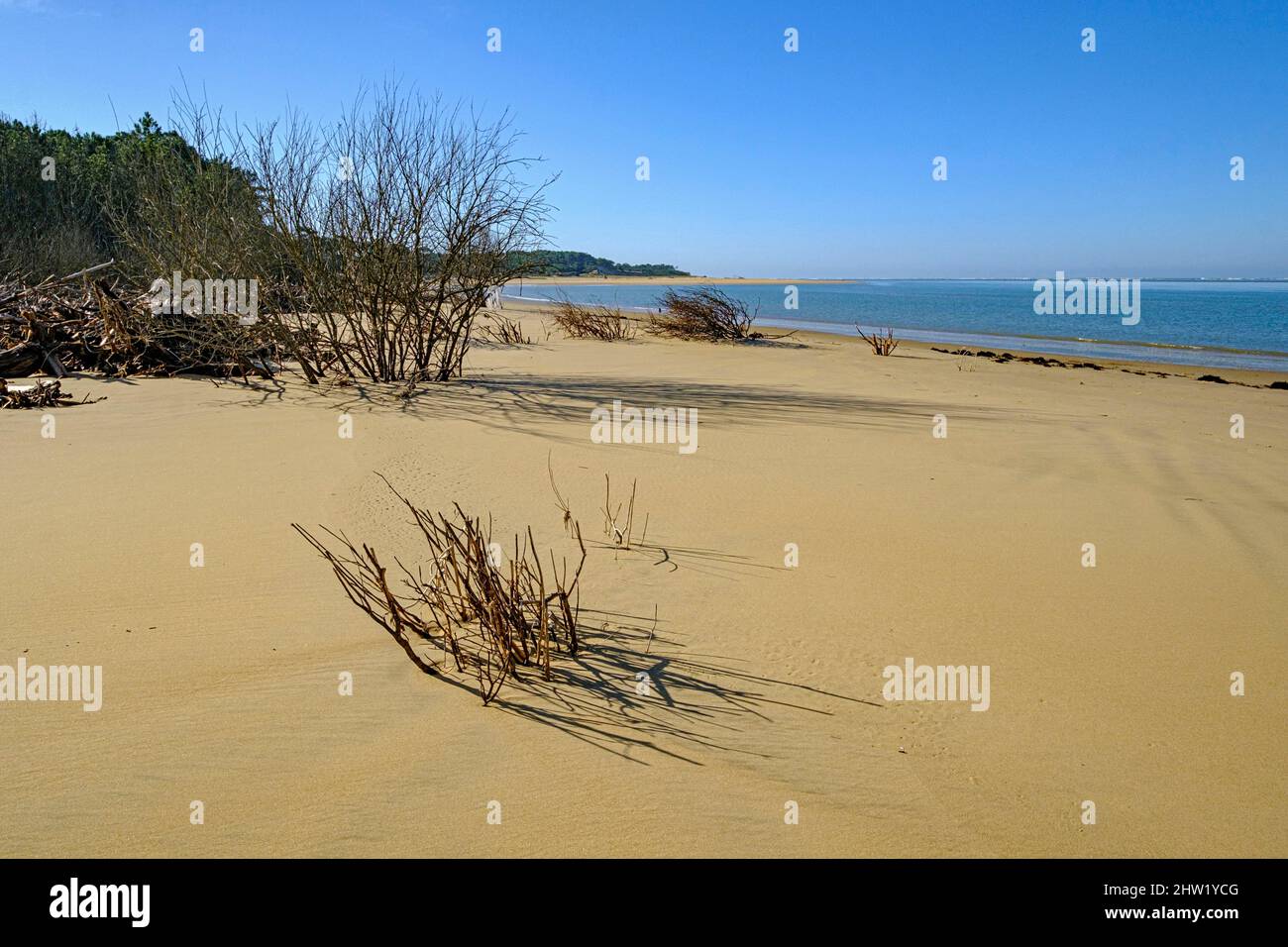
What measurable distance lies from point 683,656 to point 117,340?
10.3m

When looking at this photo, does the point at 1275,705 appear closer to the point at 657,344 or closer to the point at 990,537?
the point at 990,537

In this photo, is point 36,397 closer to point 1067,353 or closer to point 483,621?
point 483,621

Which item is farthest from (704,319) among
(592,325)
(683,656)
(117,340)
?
(683,656)

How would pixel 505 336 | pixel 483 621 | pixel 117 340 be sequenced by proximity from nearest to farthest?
pixel 483 621, pixel 117 340, pixel 505 336

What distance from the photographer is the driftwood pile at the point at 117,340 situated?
34.6 ft

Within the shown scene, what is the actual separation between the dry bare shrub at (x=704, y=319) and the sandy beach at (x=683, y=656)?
12.9m

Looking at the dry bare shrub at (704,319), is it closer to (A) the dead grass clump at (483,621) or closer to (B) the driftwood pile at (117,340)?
(B) the driftwood pile at (117,340)

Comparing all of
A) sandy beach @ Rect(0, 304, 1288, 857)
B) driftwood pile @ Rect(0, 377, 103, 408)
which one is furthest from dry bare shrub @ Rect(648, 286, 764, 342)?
driftwood pile @ Rect(0, 377, 103, 408)

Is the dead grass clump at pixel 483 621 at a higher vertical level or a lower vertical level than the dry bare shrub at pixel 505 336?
lower

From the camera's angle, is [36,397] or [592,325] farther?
[592,325]

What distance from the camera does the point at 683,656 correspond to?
3.43 meters

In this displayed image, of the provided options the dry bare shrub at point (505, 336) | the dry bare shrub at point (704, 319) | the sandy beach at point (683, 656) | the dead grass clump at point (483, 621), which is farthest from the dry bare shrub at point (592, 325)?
the dead grass clump at point (483, 621)

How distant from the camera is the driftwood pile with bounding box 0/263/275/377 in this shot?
34.6 feet

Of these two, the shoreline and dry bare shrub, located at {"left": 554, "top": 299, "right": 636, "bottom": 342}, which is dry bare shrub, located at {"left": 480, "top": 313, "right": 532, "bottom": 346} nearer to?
dry bare shrub, located at {"left": 554, "top": 299, "right": 636, "bottom": 342}
